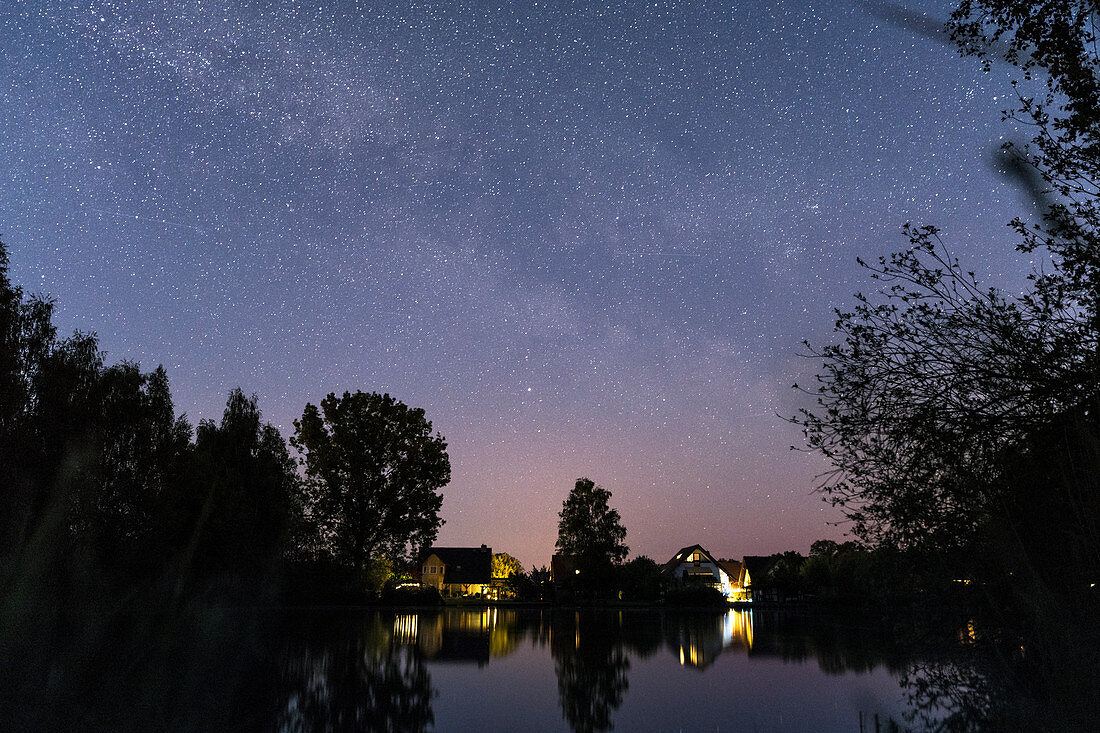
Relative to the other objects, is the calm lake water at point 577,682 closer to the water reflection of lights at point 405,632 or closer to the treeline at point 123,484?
the water reflection of lights at point 405,632

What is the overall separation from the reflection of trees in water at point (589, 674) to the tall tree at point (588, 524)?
34.6 metres

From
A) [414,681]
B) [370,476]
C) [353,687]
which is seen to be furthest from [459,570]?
[353,687]

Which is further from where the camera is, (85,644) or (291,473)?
(291,473)

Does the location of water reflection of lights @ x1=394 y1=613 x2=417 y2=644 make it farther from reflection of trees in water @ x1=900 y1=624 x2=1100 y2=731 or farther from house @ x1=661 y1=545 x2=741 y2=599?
house @ x1=661 y1=545 x2=741 y2=599

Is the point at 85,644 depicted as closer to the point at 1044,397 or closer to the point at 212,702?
the point at 212,702

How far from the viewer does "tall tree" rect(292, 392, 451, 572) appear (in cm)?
5469

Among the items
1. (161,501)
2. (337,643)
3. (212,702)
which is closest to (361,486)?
(161,501)

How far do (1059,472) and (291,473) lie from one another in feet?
120

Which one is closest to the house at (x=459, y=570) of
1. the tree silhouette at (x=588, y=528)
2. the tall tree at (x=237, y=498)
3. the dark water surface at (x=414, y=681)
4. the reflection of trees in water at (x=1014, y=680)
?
the tree silhouette at (x=588, y=528)

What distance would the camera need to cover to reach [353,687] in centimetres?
1641

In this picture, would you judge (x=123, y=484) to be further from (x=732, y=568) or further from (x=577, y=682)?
(x=732, y=568)

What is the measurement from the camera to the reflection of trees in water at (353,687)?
1266cm

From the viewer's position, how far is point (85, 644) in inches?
757

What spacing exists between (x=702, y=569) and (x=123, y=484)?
92080 mm
